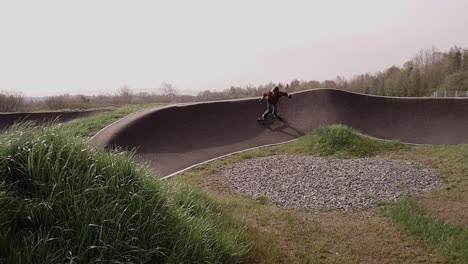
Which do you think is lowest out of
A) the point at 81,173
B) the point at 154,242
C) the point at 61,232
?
the point at 154,242

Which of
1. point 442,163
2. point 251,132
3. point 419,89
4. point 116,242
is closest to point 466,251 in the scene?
point 116,242

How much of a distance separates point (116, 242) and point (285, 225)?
2.94m

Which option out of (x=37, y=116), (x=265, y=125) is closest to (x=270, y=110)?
(x=265, y=125)

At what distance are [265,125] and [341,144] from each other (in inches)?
129

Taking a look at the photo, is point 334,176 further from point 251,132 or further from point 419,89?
point 419,89

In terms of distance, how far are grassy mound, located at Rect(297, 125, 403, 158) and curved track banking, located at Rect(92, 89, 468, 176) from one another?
141 cm

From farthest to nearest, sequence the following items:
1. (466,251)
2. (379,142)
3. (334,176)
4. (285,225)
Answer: (379,142)
(334,176)
(285,225)
(466,251)

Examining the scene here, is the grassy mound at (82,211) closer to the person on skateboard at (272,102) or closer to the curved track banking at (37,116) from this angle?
the person on skateboard at (272,102)

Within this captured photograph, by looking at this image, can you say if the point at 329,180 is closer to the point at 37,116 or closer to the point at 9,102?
the point at 37,116

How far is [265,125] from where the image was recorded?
12.4 metres

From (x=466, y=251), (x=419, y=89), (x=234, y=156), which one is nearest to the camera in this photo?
(x=466, y=251)

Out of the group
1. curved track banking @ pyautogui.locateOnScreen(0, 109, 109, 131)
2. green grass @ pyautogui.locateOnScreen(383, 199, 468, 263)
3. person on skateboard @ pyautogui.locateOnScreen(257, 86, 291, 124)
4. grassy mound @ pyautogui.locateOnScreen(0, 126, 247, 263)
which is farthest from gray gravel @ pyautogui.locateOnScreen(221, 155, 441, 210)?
curved track banking @ pyautogui.locateOnScreen(0, 109, 109, 131)

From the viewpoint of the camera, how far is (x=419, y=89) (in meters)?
31.8

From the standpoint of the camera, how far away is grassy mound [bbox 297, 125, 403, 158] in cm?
957
